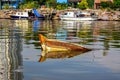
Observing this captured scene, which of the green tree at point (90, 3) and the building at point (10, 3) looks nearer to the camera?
the building at point (10, 3)

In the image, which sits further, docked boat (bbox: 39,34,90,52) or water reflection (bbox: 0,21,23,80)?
docked boat (bbox: 39,34,90,52)

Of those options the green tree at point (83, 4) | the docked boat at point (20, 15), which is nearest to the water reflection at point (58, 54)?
the docked boat at point (20, 15)

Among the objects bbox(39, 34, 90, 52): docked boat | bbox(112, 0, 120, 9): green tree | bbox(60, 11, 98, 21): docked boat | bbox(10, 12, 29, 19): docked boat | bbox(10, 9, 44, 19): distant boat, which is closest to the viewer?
bbox(39, 34, 90, 52): docked boat

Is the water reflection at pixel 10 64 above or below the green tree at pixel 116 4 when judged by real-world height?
below

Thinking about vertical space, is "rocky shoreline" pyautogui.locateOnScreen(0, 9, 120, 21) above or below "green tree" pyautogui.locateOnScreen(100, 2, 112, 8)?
below

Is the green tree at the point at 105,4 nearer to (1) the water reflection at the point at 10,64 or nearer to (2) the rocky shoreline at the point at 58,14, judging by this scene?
(2) the rocky shoreline at the point at 58,14

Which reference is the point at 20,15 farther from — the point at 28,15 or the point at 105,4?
A: the point at 105,4

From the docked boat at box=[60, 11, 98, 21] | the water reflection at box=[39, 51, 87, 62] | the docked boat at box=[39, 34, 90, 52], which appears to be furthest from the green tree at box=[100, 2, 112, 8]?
the water reflection at box=[39, 51, 87, 62]

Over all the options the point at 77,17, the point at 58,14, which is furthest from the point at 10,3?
the point at 77,17

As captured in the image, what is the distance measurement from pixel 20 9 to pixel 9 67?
300ft

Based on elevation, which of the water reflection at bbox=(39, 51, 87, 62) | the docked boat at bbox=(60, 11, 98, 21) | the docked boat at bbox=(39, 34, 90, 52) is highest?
the docked boat at bbox=(39, 34, 90, 52)

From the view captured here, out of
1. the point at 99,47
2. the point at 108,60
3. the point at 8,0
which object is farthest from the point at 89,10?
the point at 108,60

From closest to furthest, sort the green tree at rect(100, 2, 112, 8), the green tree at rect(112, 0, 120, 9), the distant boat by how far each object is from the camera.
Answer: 1. the distant boat
2. the green tree at rect(112, 0, 120, 9)
3. the green tree at rect(100, 2, 112, 8)

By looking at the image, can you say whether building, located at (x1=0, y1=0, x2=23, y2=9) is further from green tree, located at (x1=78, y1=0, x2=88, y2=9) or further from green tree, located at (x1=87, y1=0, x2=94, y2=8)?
green tree, located at (x1=87, y1=0, x2=94, y2=8)
